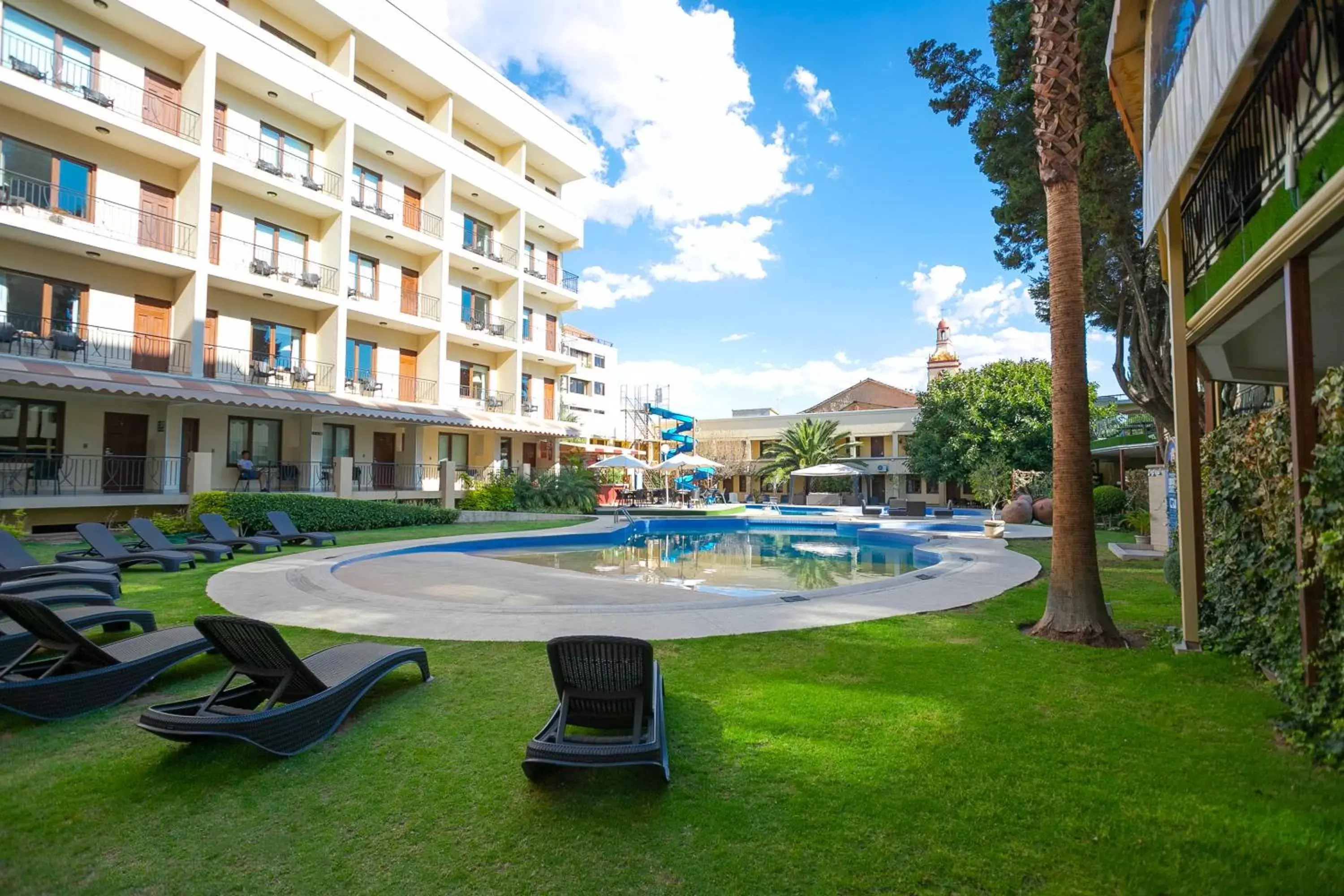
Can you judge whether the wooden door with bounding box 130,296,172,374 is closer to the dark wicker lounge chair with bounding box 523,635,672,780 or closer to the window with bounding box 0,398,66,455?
the window with bounding box 0,398,66,455

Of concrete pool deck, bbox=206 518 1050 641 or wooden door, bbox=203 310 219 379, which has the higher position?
wooden door, bbox=203 310 219 379

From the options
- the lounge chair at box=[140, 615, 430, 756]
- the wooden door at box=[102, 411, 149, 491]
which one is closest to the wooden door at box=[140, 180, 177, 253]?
the wooden door at box=[102, 411, 149, 491]

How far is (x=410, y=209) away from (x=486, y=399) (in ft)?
27.4

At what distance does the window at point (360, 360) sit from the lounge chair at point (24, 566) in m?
16.2

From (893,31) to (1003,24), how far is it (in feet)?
10.4

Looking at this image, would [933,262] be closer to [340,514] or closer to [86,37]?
[340,514]

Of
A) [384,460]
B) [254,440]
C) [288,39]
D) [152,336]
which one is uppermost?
[288,39]

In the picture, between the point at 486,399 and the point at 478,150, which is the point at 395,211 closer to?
the point at 478,150

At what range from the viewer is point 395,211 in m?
26.3

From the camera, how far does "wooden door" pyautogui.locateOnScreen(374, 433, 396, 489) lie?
25.3 m

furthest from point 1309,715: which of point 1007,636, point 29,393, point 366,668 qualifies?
point 29,393

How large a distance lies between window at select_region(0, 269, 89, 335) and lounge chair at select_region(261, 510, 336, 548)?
7.85 metres

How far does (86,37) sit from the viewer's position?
18.0 m

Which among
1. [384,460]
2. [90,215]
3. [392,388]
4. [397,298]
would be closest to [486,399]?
[392,388]
